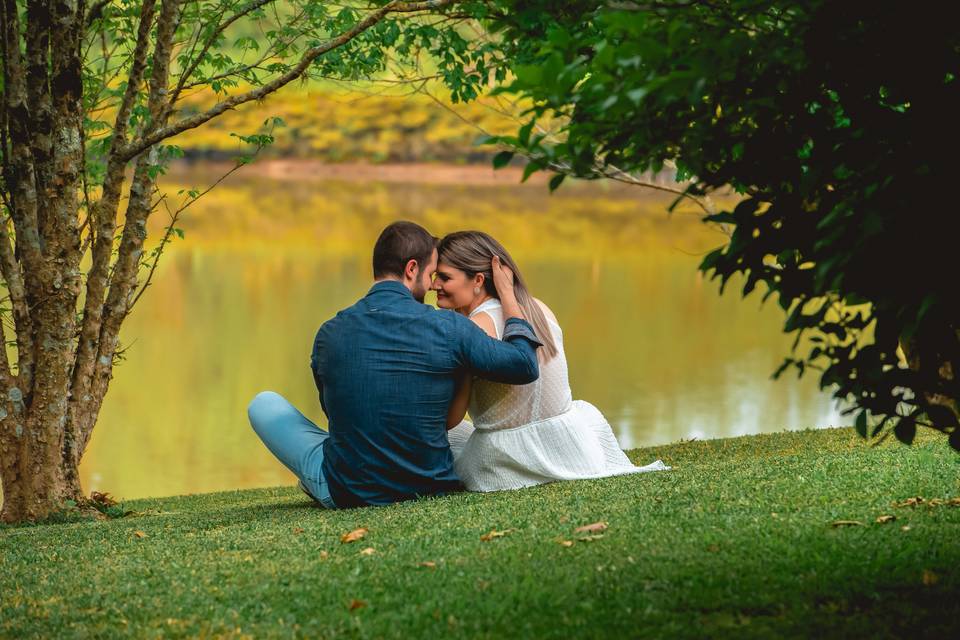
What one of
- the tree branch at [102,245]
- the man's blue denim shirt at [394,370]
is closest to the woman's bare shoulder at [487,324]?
the man's blue denim shirt at [394,370]

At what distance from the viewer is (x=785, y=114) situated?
309 cm

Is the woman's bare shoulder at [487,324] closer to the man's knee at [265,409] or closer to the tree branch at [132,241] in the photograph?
the man's knee at [265,409]

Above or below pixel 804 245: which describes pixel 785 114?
above

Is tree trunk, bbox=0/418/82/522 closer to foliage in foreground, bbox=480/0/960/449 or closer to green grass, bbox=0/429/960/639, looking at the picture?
green grass, bbox=0/429/960/639

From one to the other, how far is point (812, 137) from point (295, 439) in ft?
9.83

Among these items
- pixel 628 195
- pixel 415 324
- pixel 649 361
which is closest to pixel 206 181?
pixel 628 195

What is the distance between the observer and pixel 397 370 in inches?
191

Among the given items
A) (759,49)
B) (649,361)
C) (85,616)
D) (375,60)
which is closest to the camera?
(759,49)

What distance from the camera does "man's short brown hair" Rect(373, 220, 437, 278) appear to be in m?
5.01

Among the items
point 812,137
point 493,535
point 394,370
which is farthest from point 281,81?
point 812,137

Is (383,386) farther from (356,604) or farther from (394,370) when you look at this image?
(356,604)

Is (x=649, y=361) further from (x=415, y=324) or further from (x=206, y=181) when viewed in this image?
(x=206, y=181)

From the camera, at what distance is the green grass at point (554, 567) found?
3.11 m

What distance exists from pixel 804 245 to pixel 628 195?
167ft
